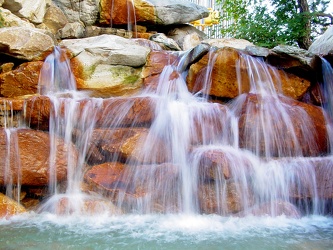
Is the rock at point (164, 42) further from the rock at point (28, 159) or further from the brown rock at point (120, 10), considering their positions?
the rock at point (28, 159)

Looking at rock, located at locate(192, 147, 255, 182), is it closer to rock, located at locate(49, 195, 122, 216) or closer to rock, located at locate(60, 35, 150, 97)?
rock, located at locate(49, 195, 122, 216)

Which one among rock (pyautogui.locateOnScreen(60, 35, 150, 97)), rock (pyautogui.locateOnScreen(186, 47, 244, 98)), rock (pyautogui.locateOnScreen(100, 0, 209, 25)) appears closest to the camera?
rock (pyautogui.locateOnScreen(186, 47, 244, 98))

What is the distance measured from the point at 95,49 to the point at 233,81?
10.8ft

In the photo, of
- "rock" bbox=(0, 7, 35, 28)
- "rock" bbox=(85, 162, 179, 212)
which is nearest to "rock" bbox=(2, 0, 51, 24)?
"rock" bbox=(0, 7, 35, 28)

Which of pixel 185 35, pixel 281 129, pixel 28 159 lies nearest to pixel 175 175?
pixel 281 129

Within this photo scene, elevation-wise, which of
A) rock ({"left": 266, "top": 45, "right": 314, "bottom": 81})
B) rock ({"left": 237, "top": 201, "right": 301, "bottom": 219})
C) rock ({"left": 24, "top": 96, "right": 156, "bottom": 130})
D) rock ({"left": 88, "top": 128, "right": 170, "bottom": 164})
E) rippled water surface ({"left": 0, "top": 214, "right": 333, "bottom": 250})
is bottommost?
rippled water surface ({"left": 0, "top": 214, "right": 333, "bottom": 250})

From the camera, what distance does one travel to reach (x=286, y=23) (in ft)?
35.4

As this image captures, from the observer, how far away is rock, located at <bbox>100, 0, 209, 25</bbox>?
11.2 meters

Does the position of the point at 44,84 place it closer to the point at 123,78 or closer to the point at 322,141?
the point at 123,78

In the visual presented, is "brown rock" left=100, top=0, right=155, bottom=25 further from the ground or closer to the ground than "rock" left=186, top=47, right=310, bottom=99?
further from the ground

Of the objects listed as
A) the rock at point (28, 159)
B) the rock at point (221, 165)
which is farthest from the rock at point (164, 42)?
the rock at point (28, 159)

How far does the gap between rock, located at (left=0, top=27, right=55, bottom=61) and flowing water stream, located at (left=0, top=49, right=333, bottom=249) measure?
2.03 m

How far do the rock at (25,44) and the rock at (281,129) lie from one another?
14.6 feet

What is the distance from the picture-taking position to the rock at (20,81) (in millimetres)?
6488
